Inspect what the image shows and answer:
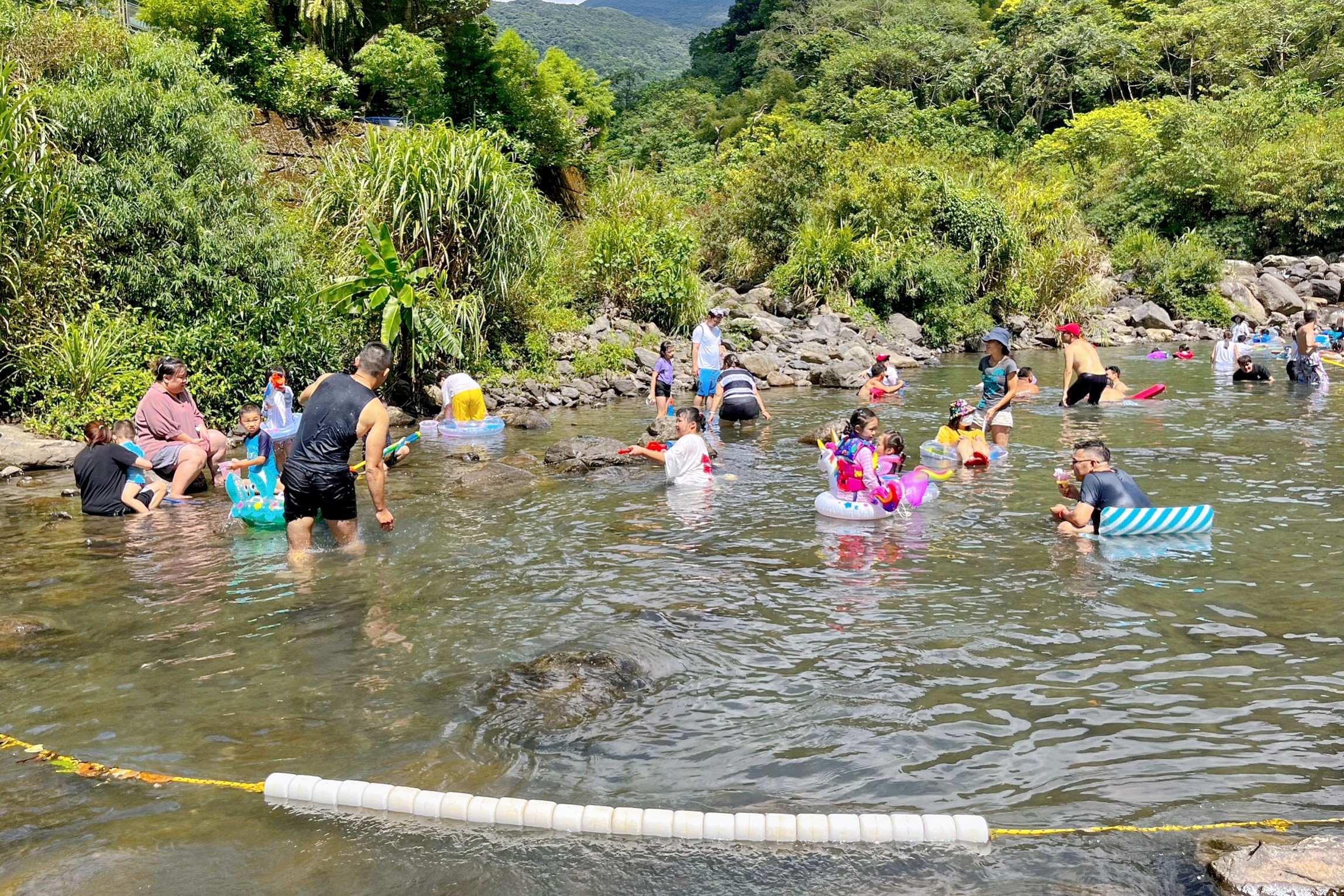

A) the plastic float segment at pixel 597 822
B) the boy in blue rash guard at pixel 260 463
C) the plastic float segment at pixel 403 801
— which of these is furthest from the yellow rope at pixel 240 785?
the boy in blue rash guard at pixel 260 463

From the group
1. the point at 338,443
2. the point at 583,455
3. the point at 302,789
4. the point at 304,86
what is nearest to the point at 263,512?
the point at 338,443

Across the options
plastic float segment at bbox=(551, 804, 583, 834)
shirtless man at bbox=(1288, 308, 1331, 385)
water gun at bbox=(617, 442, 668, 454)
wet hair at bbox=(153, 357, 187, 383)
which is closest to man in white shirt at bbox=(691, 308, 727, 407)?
water gun at bbox=(617, 442, 668, 454)

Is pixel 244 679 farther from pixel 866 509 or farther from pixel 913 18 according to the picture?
pixel 913 18

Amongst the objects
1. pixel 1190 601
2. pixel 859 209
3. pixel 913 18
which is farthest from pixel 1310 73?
pixel 1190 601

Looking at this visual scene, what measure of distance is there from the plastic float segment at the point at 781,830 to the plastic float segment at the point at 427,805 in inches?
57.7

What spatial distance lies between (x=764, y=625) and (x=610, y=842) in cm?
300

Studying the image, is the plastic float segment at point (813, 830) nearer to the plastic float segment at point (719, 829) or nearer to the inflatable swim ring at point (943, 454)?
the plastic float segment at point (719, 829)

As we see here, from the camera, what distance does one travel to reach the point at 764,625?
7246 millimetres

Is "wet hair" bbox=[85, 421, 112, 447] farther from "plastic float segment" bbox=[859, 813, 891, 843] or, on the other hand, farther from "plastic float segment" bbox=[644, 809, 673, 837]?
"plastic float segment" bbox=[859, 813, 891, 843]

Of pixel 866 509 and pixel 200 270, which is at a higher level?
pixel 200 270

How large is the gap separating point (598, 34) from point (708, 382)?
16363 centimetres

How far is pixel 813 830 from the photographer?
4.40 m

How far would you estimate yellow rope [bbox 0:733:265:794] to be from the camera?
4.96m

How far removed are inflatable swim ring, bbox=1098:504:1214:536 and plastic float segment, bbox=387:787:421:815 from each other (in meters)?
6.75
